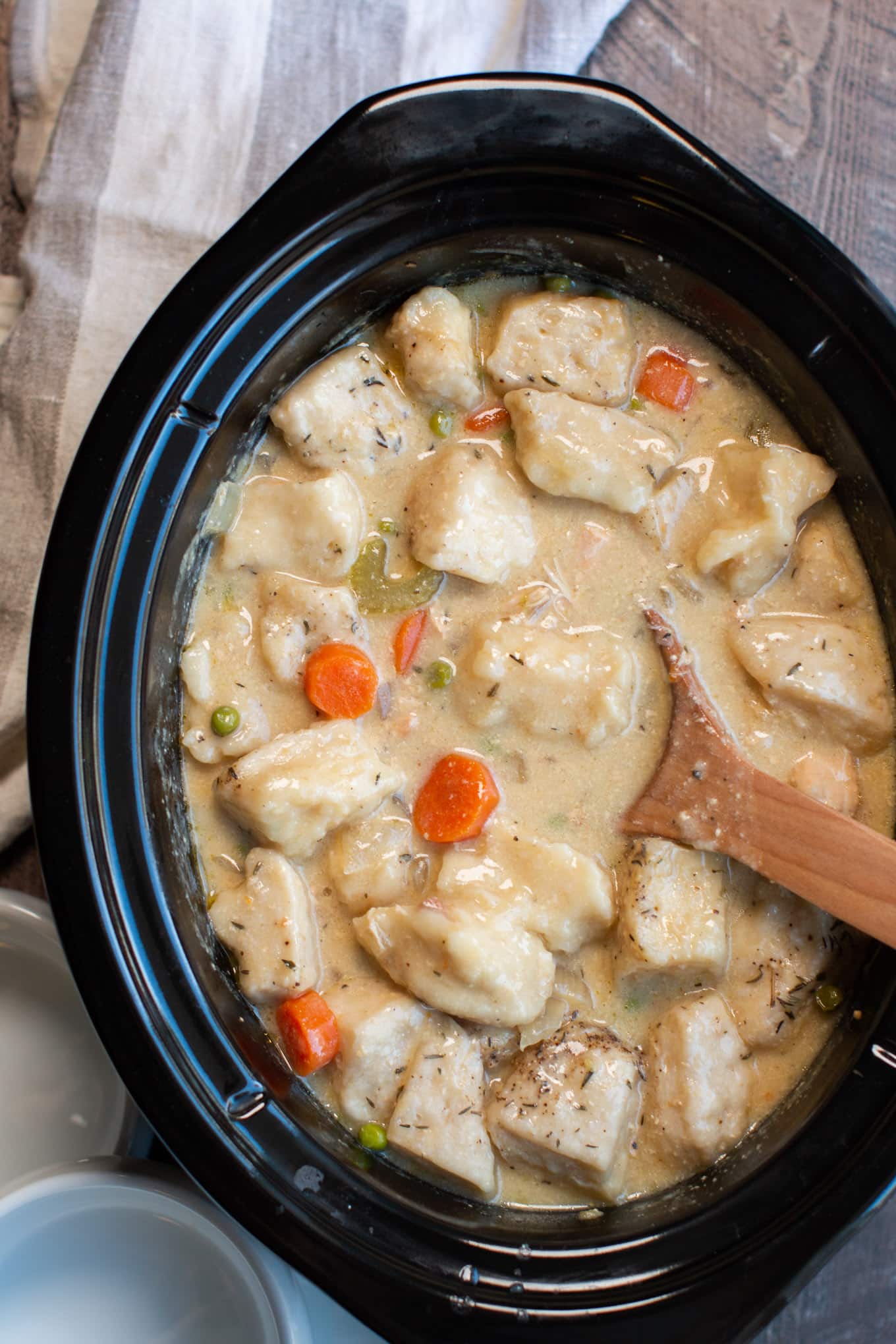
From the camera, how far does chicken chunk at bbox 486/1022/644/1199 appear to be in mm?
2293

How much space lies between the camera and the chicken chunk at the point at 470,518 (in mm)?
2355

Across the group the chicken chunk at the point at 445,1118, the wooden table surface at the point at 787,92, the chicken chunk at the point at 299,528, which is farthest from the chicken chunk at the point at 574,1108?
the wooden table surface at the point at 787,92

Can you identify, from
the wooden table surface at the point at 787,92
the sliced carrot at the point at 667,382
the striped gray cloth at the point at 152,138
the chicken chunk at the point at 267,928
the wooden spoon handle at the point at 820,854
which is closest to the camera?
the wooden spoon handle at the point at 820,854

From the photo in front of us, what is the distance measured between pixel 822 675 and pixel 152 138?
7.02ft

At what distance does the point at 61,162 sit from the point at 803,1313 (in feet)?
11.3

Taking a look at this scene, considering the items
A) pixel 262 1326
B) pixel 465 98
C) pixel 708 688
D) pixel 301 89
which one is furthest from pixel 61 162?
pixel 262 1326

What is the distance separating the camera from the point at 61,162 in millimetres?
2770

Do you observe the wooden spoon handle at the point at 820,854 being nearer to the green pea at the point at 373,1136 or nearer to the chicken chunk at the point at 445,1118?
the chicken chunk at the point at 445,1118

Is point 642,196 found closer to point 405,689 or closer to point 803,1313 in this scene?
point 405,689

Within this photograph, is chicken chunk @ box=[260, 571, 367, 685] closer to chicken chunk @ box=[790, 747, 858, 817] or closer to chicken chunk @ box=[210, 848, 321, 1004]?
chicken chunk @ box=[210, 848, 321, 1004]

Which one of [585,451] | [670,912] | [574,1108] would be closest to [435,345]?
[585,451]

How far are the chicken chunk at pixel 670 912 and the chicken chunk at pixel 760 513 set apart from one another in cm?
63

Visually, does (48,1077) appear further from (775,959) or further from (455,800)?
(775,959)

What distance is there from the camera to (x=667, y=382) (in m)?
2.55
